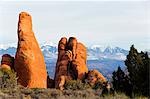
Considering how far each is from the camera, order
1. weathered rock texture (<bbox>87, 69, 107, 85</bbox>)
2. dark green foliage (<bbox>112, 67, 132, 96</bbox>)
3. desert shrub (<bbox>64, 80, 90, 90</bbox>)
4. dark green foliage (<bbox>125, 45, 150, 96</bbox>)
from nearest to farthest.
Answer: dark green foliage (<bbox>125, 45, 150, 96</bbox>) → dark green foliage (<bbox>112, 67, 132, 96</bbox>) → desert shrub (<bbox>64, 80, 90, 90</bbox>) → weathered rock texture (<bbox>87, 69, 107, 85</bbox>)

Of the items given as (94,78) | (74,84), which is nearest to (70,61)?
(94,78)

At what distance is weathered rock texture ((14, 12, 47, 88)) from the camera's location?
2719 inches

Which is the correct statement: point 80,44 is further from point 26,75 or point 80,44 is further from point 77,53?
point 26,75

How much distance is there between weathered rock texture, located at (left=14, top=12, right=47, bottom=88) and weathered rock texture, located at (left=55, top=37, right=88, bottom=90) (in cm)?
328

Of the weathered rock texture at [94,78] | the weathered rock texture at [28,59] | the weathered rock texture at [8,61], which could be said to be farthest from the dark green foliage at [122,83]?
the weathered rock texture at [8,61]

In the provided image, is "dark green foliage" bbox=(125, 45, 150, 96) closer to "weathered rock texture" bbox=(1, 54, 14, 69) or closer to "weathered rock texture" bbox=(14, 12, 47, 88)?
"weathered rock texture" bbox=(14, 12, 47, 88)

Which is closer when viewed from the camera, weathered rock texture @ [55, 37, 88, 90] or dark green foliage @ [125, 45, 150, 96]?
dark green foliage @ [125, 45, 150, 96]

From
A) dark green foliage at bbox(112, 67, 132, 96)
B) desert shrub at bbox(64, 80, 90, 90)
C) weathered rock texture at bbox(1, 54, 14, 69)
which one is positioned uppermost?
weathered rock texture at bbox(1, 54, 14, 69)

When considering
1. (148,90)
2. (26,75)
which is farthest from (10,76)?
(148,90)

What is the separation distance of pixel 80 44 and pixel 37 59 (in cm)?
1061

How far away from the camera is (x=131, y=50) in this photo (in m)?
36.4

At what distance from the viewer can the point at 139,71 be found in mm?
30062

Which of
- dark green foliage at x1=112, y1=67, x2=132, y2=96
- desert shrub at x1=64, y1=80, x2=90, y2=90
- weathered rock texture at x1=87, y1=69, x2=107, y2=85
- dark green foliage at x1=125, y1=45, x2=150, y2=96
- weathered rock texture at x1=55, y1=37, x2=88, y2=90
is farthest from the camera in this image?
weathered rock texture at x1=55, y1=37, x2=88, y2=90

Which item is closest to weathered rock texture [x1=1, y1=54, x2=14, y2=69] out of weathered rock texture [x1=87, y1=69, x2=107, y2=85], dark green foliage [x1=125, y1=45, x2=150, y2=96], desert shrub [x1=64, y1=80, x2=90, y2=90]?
desert shrub [x1=64, y1=80, x2=90, y2=90]
